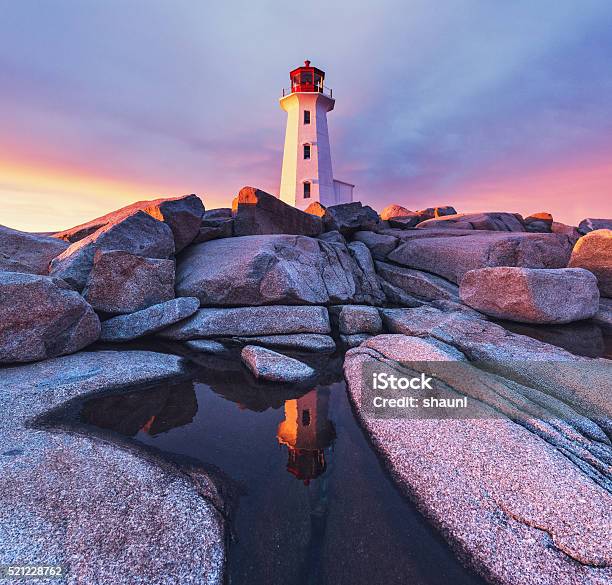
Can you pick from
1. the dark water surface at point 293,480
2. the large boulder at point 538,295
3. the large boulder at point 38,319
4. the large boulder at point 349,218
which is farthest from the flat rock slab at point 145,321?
the large boulder at point 349,218

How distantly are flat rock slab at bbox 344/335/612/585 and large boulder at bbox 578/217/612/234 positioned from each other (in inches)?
931

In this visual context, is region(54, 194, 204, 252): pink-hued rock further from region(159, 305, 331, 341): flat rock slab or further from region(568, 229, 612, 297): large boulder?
region(568, 229, 612, 297): large boulder

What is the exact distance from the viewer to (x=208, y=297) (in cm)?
1080

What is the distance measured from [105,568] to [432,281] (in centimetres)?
1358

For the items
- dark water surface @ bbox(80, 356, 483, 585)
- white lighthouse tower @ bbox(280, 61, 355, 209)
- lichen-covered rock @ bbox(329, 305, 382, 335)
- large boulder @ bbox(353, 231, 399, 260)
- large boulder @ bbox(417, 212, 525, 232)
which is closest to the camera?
dark water surface @ bbox(80, 356, 483, 585)

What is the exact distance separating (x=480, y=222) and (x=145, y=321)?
21.3 meters

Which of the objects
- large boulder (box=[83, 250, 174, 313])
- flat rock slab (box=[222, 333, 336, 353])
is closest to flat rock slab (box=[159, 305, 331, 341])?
flat rock slab (box=[222, 333, 336, 353])

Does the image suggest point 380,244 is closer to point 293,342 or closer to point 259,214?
point 259,214

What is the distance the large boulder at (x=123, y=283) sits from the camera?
934 centimetres

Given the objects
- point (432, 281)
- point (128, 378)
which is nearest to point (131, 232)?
point (128, 378)

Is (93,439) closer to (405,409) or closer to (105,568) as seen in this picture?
(105,568)

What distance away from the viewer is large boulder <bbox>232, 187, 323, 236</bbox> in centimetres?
1502

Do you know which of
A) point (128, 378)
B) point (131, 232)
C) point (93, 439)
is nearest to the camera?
point (93, 439)

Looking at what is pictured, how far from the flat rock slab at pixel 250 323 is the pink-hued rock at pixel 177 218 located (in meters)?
4.11
